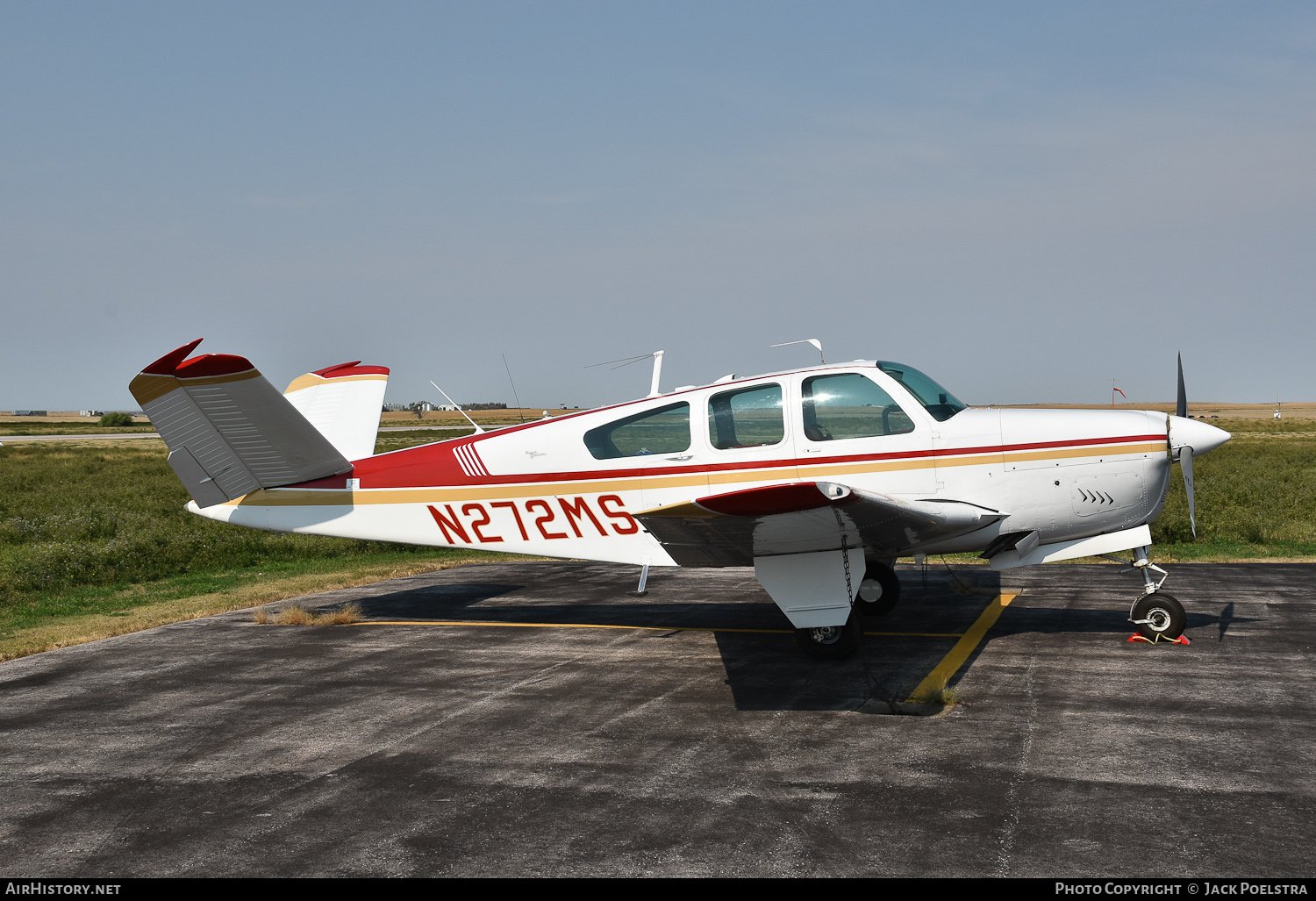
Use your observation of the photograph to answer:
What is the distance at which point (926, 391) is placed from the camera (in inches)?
349

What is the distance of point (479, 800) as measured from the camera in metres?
5.33

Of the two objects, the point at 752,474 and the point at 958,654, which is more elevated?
the point at 752,474

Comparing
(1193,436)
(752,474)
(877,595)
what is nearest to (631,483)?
(752,474)

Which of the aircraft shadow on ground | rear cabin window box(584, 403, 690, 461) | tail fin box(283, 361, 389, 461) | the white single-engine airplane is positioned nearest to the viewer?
the aircraft shadow on ground

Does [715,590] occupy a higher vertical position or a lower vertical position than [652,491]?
lower

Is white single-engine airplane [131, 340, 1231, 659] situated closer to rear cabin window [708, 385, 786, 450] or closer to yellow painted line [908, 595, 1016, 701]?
rear cabin window [708, 385, 786, 450]

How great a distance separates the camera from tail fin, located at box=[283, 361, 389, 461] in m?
11.2

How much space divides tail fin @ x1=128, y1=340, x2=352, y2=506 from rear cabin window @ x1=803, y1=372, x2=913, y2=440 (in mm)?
5069

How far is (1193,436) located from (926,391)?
7.87 ft

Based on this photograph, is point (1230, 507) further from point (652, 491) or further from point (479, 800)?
point (479, 800)

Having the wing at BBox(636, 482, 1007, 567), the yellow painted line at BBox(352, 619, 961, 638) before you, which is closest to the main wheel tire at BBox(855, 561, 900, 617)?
the yellow painted line at BBox(352, 619, 961, 638)

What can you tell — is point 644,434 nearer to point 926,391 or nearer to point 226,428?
point 926,391
